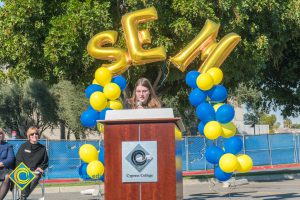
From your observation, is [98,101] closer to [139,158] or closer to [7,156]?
[7,156]

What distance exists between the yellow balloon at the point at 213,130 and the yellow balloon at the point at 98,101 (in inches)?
68.2

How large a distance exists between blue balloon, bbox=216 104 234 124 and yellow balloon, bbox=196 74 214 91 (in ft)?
1.48

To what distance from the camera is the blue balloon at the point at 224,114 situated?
9297mm

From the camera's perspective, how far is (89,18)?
15.3 m

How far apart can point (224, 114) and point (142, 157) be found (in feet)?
12.4

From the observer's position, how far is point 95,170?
832 cm

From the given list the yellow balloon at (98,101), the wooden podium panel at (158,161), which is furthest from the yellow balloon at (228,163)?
the wooden podium panel at (158,161)

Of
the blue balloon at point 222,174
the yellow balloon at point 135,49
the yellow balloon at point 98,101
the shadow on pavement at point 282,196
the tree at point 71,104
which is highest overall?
the tree at point 71,104

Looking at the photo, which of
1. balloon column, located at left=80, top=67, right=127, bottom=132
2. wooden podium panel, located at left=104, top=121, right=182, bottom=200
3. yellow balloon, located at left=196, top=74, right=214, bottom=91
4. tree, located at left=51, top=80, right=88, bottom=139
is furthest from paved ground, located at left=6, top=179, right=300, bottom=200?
tree, located at left=51, top=80, right=88, bottom=139

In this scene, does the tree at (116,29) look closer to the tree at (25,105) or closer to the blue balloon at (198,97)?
the blue balloon at (198,97)

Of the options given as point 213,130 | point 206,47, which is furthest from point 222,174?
point 206,47

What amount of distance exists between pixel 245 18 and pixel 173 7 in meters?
2.24

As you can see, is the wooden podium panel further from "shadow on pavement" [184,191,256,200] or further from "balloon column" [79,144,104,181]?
"shadow on pavement" [184,191,256,200]

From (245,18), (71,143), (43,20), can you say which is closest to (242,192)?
(245,18)
